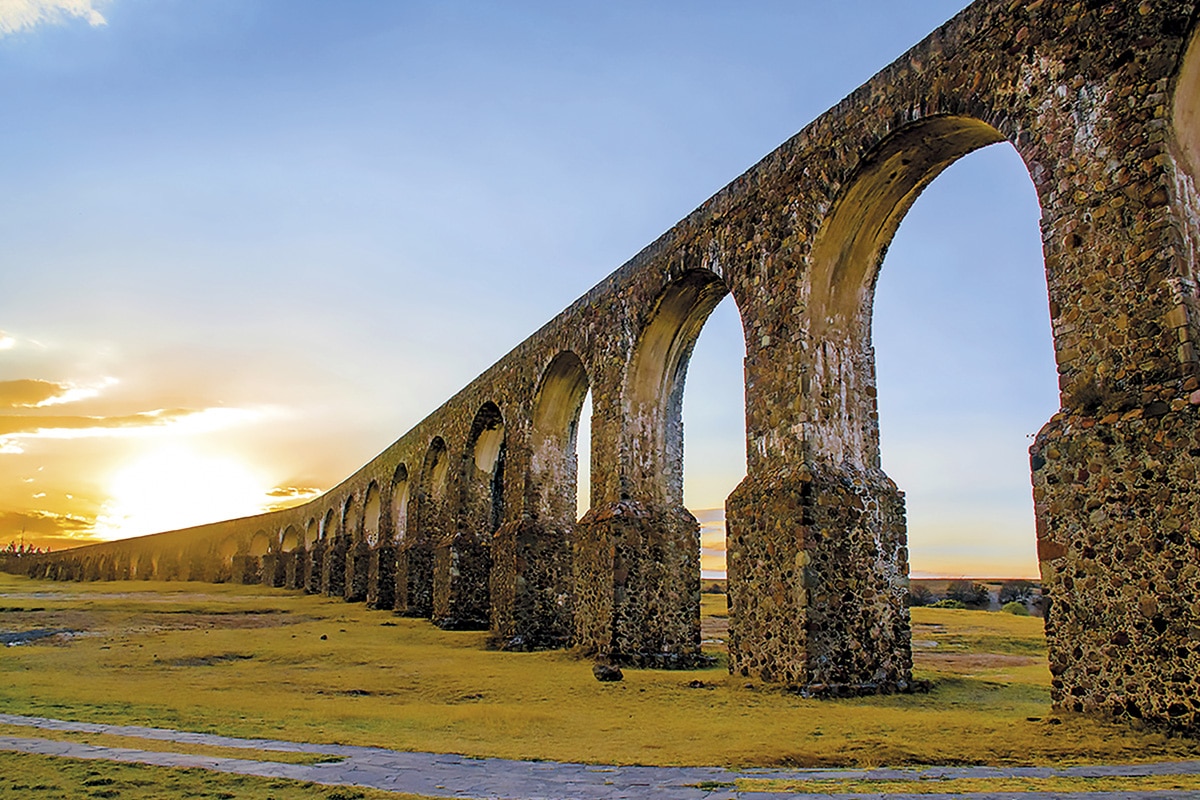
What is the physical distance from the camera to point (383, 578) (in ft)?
81.8

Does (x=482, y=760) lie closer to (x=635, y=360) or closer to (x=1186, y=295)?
(x=1186, y=295)

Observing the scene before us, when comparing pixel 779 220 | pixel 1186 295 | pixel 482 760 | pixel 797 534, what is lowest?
pixel 482 760

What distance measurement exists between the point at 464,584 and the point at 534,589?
→ 14.1ft

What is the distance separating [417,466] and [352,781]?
64.7 feet

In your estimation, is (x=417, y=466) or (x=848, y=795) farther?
(x=417, y=466)

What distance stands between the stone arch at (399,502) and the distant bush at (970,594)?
2133 cm

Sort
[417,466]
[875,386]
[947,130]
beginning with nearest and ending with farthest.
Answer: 1. [947,130]
2. [875,386]
3. [417,466]

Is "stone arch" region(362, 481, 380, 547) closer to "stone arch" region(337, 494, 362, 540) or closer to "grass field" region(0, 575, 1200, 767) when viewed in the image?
"stone arch" region(337, 494, 362, 540)

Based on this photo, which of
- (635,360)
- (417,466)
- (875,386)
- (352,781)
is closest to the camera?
(352,781)

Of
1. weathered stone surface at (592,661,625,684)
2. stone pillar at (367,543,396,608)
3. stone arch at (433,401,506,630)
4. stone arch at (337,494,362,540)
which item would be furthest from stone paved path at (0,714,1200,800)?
stone arch at (337,494,362,540)

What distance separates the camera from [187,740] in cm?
540

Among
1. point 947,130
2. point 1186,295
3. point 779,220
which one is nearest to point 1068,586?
point 1186,295

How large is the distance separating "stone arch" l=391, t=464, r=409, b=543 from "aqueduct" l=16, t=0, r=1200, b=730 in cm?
1048

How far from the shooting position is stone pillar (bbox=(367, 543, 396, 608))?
24.7 metres
